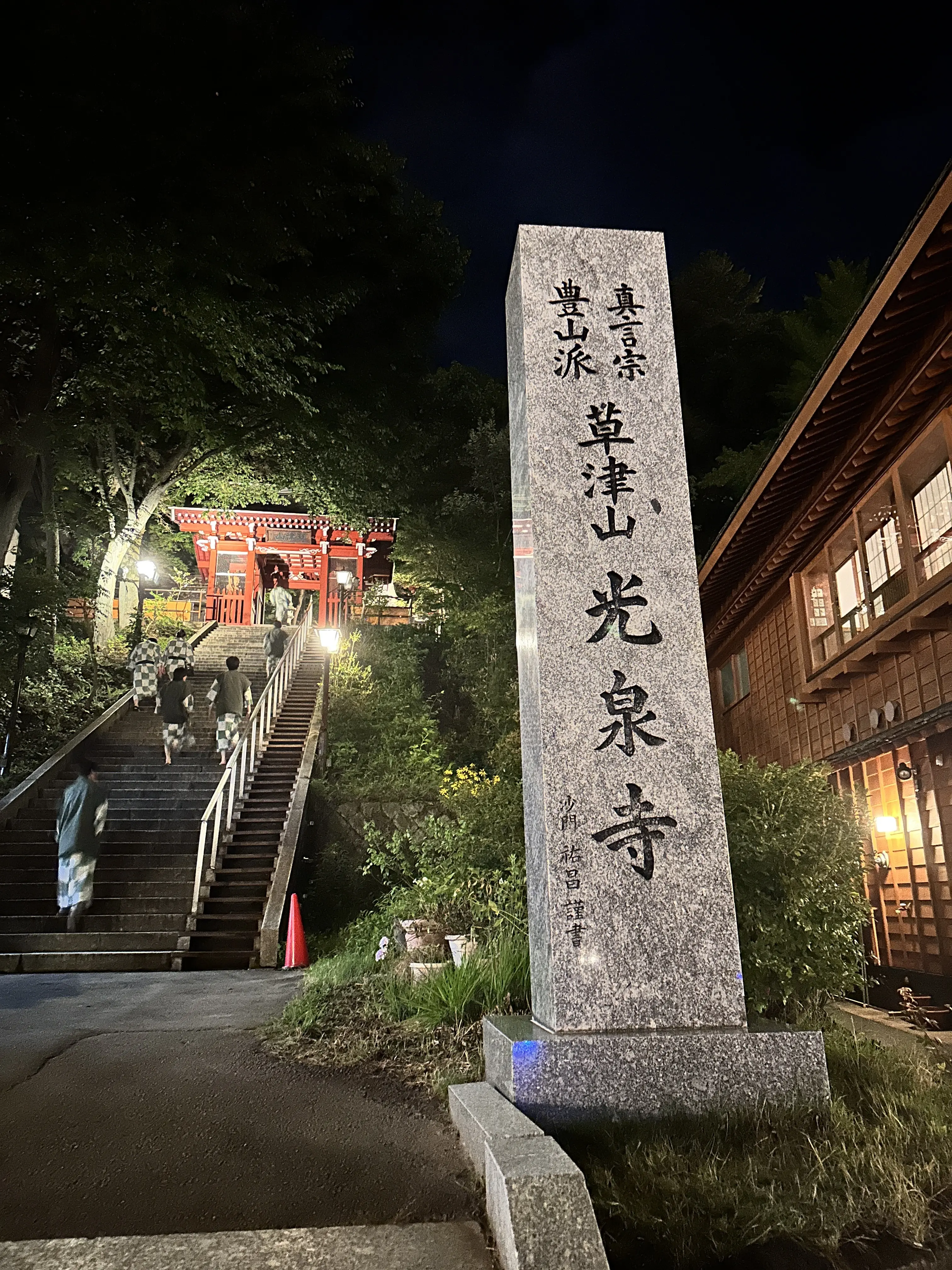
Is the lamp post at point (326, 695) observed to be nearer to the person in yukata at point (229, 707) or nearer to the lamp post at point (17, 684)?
the person in yukata at point (229, 707)

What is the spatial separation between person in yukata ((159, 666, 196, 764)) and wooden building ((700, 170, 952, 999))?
385 inches

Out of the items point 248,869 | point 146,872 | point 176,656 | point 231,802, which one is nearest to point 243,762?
point 231,802

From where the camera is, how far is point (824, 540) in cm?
1148

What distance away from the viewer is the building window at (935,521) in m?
8.50

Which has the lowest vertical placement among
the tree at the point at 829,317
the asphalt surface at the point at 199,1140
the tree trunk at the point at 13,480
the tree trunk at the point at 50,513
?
the asphalt surface at the point at 199,1140

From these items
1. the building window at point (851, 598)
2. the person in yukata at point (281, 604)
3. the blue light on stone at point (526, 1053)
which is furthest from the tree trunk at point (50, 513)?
the blue light on stone at point (526, 1053)

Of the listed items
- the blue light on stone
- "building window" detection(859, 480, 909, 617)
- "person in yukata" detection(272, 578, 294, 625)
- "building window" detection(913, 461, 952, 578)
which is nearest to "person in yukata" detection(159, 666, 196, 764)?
"person in yukata" detection(272, 578, 294, 625)

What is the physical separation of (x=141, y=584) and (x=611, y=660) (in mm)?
28644

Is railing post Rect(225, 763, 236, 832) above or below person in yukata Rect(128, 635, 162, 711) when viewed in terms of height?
below

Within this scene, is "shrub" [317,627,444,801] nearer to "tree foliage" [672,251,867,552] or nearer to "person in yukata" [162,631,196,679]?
"person in yukata" [162,631,196,679]

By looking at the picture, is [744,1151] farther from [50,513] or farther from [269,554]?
[269,554]

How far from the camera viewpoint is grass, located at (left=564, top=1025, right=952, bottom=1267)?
2734mm

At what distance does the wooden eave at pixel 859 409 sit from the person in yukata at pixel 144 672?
11.8m

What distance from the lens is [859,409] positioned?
9.05 meters
